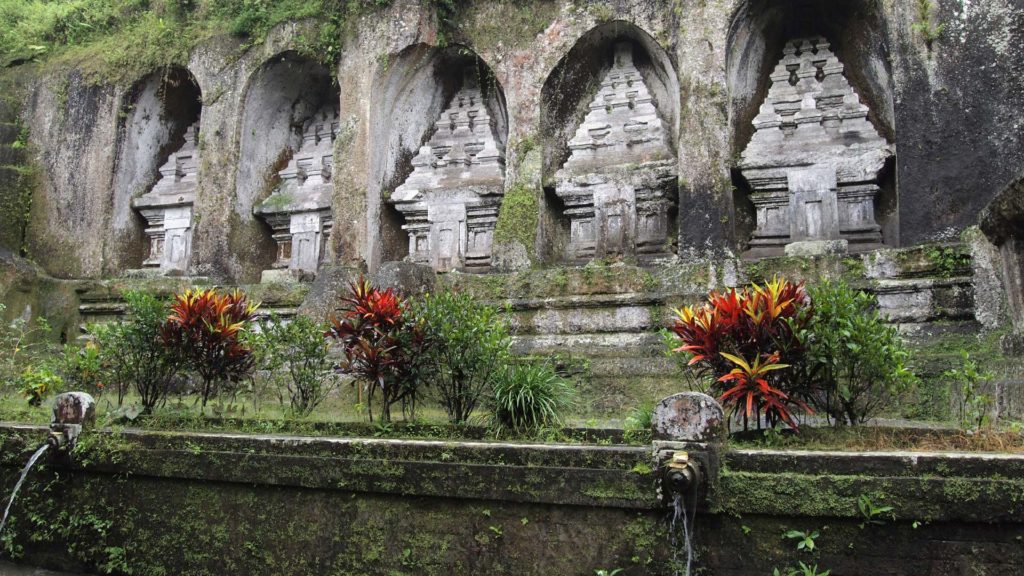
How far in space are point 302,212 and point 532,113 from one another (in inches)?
168

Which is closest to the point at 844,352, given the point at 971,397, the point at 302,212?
the point at 971,397

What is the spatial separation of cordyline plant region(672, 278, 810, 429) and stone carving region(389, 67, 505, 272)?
23.0 ft

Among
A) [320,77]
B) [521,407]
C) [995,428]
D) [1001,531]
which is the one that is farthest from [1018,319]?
[320,77]

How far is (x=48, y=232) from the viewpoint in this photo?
12781 mm

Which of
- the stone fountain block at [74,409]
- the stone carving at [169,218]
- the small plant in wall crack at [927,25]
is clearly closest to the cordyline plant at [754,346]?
the stone fountain block at [74,409]

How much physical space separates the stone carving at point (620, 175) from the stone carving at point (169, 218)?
21.2 ft

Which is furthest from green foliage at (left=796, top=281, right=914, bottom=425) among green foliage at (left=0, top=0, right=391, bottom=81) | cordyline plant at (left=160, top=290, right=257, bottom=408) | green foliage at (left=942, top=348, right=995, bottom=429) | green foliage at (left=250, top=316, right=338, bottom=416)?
green foliage at (left=0, top=0, right=391, bottom=81)

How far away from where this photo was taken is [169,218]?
13547 mm

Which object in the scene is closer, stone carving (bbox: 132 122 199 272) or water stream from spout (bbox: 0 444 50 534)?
water stream from spout (bbox: 0 444 50 534)

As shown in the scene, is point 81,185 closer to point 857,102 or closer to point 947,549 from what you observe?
point 857,102

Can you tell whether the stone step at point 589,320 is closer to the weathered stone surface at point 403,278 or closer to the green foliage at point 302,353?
the weathered stone surface at point 403,278

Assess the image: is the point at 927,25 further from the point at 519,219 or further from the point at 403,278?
the point at 403,278

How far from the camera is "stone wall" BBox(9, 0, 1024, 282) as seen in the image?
853 centimetres

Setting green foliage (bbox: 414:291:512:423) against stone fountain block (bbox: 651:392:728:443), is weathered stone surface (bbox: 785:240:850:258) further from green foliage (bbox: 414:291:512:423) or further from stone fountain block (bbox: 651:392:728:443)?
stone fountain block (bbox: 651:392:728:443)
